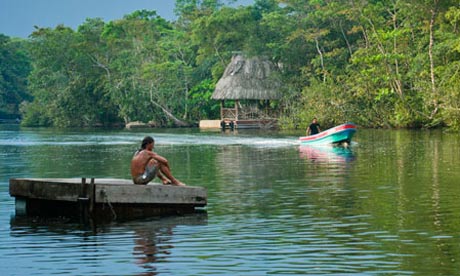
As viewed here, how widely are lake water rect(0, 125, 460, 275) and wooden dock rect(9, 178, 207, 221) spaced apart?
0.37 meters

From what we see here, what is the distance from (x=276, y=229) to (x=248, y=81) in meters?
52.3

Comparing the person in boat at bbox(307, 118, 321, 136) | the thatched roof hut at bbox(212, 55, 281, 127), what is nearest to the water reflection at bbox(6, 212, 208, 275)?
the person in boat at bbox(307, 118, 321, 136)

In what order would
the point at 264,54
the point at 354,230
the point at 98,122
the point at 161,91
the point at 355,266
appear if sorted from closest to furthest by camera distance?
the point at 355,266 → the point at 354,230 → the point at 264,54 → the point at 161,91 → the point at 98,122

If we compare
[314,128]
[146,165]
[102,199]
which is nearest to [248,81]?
[314,128]

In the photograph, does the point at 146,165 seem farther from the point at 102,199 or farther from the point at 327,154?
the point at 327,154

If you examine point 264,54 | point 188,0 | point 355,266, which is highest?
point 188,0

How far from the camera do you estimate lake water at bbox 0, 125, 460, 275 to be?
12148 mm

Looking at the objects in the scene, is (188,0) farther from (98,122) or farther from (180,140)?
(180,140)

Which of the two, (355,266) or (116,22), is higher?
(116,22)

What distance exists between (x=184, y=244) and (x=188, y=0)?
76554 mm

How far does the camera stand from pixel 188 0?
89000mm

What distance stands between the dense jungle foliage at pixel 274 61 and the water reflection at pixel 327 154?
9.57 meters

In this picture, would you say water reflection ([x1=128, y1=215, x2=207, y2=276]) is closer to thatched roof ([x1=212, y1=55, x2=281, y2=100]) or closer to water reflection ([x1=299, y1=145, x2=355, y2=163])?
water reflection ([x1=299, y1=145, x2=355, y2=163])

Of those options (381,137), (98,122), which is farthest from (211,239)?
(98,122)
